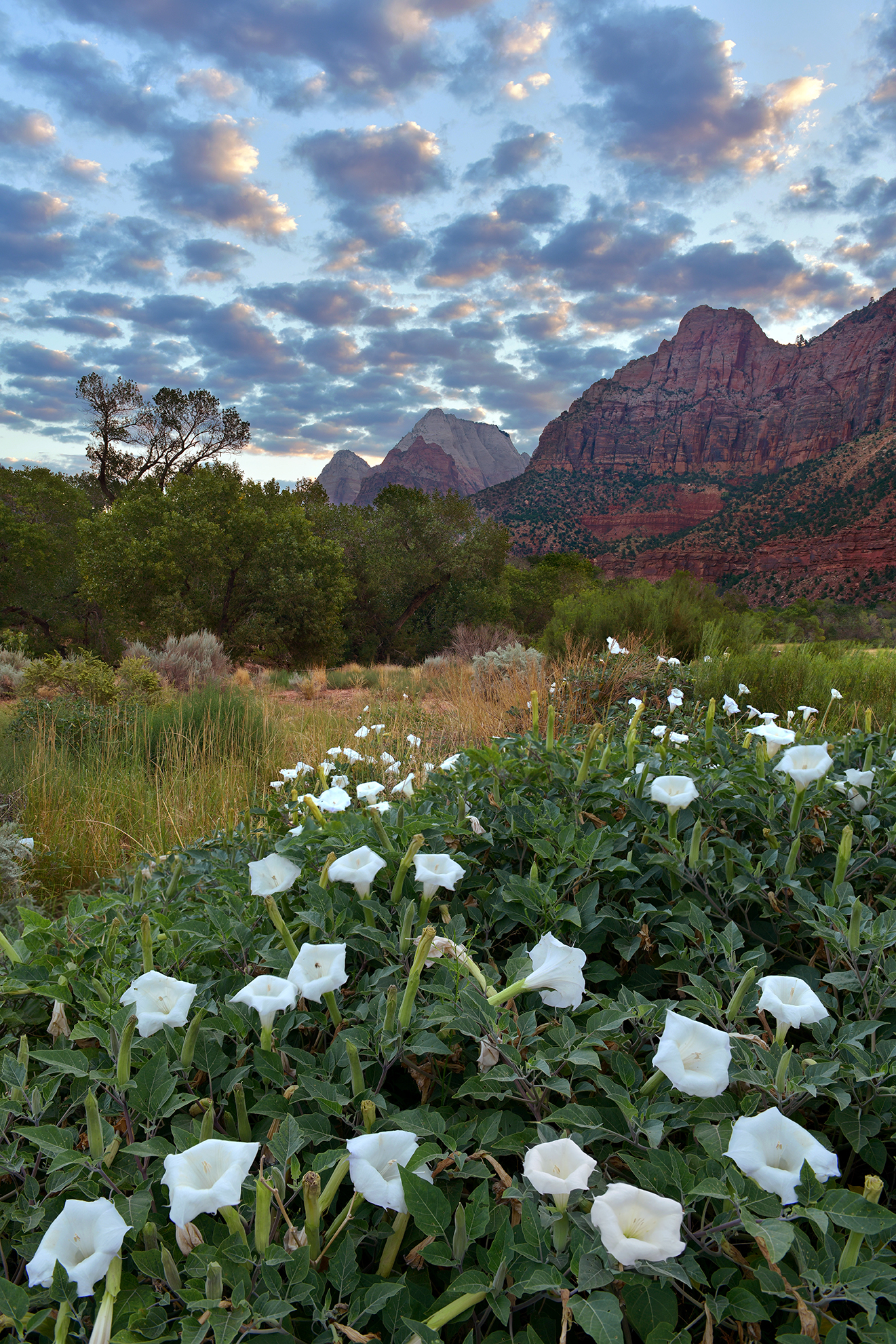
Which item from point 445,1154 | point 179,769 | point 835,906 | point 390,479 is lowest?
point 179,769

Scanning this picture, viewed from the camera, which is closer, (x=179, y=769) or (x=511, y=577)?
(x=179, y=769)

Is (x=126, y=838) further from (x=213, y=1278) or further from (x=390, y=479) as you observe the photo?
(x=390, y=479)

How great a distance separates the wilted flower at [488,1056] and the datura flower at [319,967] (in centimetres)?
21

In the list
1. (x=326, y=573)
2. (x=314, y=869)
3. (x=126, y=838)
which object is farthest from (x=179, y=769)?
(x=326, y=573)

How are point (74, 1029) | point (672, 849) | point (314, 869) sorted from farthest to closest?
1. point (314, 869)
2. point (672, 849)
3. point (74, 1029)

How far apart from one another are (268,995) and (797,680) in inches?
260

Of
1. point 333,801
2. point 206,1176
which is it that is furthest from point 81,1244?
point 333,801

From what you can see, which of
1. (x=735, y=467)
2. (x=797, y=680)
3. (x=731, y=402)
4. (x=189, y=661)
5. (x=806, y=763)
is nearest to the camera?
(x=806, y=763)

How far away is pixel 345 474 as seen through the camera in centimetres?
11238

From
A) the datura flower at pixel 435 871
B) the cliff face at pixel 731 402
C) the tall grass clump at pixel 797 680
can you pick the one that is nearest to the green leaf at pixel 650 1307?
the datura flower at pixel 435 871

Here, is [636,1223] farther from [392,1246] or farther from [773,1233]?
[392,1246]

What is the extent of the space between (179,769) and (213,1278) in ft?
15.2

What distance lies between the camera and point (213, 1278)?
0.62 metres

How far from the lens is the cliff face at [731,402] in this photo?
70.4 meters
